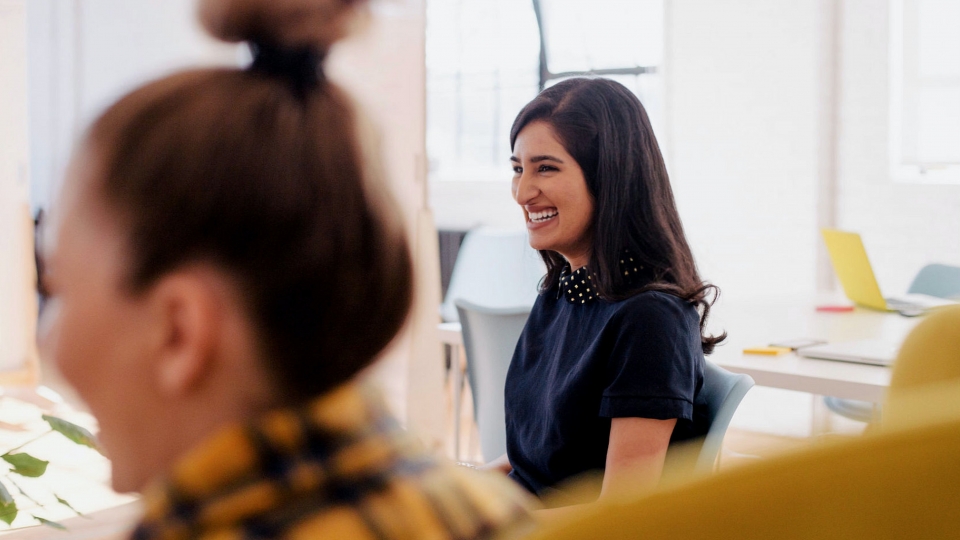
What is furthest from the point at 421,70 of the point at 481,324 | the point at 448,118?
the point at 448,118

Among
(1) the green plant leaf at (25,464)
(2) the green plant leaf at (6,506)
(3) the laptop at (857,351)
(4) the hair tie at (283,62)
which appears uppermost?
(4) the hair tie at (283,62)

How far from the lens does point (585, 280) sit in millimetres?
1689

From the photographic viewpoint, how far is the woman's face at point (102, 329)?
0.57m

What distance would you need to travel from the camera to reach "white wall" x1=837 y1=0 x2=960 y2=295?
14.0 feet

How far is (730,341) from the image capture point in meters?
2.53

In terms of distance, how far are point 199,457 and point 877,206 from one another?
14.6 feet

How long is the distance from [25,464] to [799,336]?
83.8 inches

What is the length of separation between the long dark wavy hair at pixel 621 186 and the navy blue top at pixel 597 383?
6cm

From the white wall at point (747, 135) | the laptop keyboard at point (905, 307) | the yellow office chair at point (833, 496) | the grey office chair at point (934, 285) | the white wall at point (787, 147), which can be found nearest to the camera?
the yellow office chair at point (833, 496)

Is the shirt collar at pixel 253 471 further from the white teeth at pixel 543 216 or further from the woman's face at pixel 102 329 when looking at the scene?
the white teeth at pixel 543 216

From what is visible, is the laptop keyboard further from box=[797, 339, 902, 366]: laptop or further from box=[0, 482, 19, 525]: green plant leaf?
box=[0, 482, 19, 525]: green plant leaf

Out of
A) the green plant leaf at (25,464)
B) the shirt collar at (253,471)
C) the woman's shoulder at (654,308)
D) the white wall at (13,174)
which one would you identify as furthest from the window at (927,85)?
the shirt collar at (253,471)

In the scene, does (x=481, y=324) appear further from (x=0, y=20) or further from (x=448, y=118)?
(x=448, y=118)

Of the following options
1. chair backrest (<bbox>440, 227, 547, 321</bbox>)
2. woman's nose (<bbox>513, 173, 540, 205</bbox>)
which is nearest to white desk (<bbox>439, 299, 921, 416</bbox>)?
woman's nose (<bbox>513, 173, 540, 205</bbox>)
